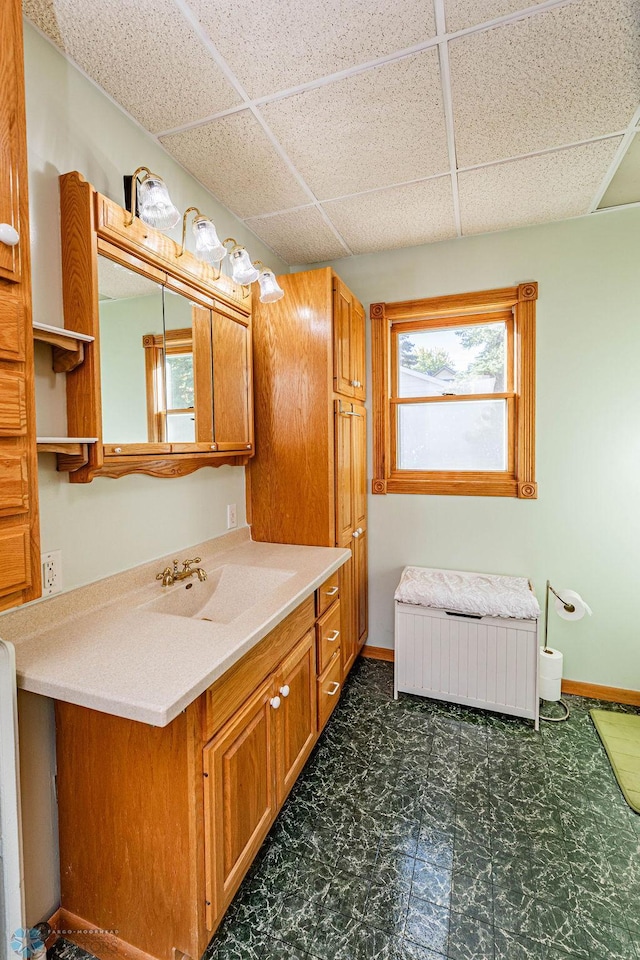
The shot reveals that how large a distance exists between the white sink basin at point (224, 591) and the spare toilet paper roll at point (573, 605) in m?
1.57

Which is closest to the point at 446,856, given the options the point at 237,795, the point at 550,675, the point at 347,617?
the point at 237,795

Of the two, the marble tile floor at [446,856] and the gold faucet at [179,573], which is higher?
the gold faucet at [179,573]

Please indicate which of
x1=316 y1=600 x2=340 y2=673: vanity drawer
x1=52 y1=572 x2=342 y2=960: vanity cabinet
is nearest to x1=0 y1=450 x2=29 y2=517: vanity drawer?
x1=52 y1=572 x2=342 y2=960: vanity cabinet

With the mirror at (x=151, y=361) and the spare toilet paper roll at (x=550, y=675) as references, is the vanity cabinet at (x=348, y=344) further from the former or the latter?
the spare toilet paper roll at (x=550, y=675)

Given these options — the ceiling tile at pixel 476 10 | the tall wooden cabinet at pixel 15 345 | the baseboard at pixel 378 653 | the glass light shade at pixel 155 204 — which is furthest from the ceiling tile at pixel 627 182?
the baseboard at pixel 378 653

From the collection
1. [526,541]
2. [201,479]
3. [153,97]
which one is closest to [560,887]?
[526,541]

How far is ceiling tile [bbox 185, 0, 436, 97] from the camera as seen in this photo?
1.16m

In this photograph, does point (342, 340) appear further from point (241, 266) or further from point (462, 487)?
point (462, 487)

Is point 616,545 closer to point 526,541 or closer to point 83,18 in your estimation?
point 526,541

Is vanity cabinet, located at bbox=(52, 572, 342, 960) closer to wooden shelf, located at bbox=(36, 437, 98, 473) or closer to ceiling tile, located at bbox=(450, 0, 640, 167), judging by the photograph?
wooden shelf, located at bbox=(36, 437, 98, 473)

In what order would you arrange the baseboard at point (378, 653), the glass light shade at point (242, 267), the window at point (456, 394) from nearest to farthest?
the glass light shade at point (242, 267), the window at point (456, 394), the baseboard at point (378, 653)

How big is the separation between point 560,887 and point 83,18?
3.00m

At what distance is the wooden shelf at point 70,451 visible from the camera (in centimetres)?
115

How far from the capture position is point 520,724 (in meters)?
2.19
